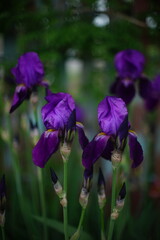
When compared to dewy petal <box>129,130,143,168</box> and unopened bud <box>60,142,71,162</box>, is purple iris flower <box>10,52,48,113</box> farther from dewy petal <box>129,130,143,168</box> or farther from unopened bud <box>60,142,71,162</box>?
dewy petal <box>129,130,143,168</box>

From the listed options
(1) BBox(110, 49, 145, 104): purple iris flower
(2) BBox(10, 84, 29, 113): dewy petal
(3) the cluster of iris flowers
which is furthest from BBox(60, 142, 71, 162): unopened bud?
(1) BBox(110, 49, 145, 104): purple iris flower

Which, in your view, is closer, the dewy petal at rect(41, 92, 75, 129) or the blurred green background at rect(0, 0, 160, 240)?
the dewy petal at rect(41, 92, 75, 129)

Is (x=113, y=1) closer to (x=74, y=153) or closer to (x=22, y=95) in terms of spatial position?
(x=22, y=95)

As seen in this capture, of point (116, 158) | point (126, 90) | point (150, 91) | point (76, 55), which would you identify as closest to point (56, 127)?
point (116, 158)

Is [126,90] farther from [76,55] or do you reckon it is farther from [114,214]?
[76,55]

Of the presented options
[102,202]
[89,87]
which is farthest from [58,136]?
[89,87]

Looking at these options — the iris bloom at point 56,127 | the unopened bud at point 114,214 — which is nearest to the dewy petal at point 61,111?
the iris bloom at point 56,127
